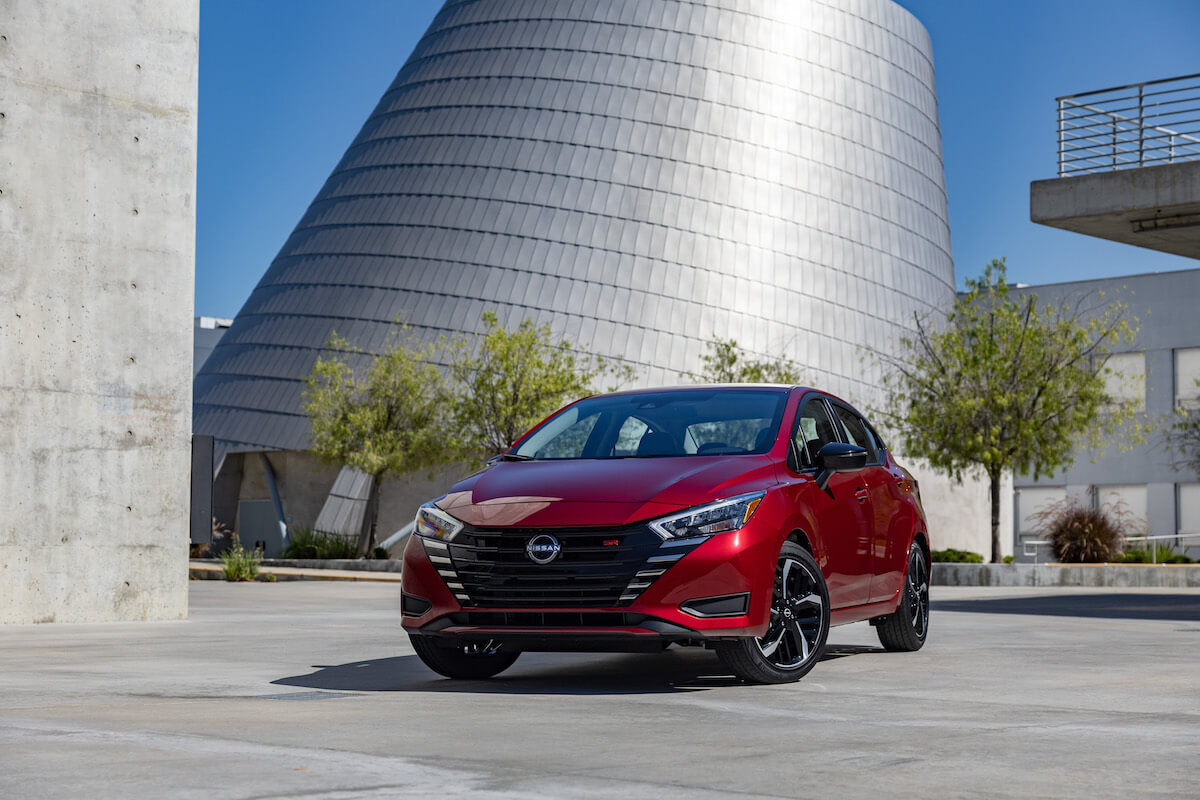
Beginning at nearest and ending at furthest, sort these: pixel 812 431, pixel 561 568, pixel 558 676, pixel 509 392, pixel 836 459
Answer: pixel 561 568
pixel 836 459
pixel 558 676
pixel 812 431
pixel 509 392

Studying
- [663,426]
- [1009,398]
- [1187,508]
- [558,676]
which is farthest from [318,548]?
[1187,508]

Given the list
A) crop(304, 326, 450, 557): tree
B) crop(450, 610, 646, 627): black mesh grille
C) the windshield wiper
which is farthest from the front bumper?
crop(304, 326, 450, 557): tree

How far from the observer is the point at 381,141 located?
173 feet

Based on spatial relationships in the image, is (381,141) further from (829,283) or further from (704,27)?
(829,283)

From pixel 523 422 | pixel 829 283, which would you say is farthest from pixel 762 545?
pixel 829 283

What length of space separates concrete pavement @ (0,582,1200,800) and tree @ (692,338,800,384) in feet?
103

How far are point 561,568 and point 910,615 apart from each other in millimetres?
3508

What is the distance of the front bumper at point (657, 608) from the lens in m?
7.29

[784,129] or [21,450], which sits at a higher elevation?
[784,129]

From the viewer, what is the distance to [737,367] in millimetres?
45031

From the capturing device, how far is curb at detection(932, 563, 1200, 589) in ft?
87.8

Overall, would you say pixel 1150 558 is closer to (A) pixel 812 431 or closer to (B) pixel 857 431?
(B) pixel 857 431

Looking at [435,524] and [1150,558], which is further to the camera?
[1150,558]

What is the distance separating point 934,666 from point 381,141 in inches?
1816
